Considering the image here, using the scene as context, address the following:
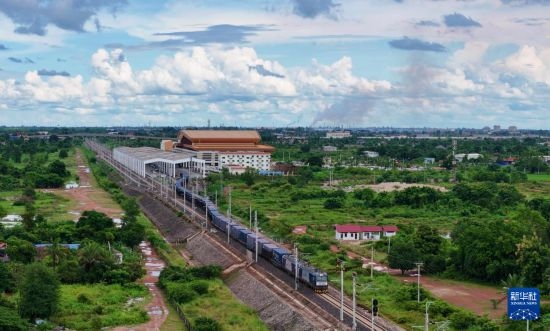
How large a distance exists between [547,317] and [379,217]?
47575mm

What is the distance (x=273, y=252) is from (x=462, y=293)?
49.7 ft

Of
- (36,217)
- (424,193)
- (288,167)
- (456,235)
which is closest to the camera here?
(456,235)

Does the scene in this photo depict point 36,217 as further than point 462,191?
No

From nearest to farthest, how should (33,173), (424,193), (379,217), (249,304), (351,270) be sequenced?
(249,304) → (351,270) → (379,217) → (424,193) → (33,173)

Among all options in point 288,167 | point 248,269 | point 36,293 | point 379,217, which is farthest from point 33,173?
point 36,293

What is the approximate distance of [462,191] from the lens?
325 ft

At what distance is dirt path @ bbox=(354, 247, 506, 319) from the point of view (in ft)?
151

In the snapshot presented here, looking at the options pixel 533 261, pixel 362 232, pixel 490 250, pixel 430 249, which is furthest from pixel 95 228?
pixel 533 261

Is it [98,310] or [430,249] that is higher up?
[430,249]

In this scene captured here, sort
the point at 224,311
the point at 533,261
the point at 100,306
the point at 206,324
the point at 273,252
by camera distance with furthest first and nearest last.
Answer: the point at 273,252
the point at 533,261
the point at 100,306
the point at 224,311
the point at 206,324

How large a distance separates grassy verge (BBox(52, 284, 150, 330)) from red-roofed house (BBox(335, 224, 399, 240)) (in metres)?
25.9

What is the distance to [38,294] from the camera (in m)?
42.8

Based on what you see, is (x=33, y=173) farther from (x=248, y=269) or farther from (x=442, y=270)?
(x=442, y=270)

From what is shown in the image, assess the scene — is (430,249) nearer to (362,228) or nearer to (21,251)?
(362,228)
